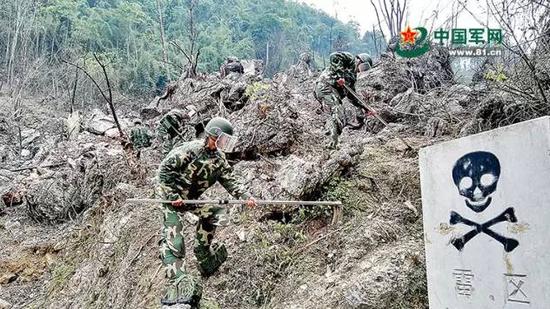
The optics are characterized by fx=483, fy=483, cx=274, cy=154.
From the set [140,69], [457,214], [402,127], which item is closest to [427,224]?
[457,214]

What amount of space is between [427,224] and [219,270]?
263 centimetres

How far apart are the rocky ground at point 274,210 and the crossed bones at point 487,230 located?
1.16 metres

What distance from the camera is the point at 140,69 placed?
2620 cm

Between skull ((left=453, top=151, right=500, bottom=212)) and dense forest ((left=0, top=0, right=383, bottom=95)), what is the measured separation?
51.5 ft

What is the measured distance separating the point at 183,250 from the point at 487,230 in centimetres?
261

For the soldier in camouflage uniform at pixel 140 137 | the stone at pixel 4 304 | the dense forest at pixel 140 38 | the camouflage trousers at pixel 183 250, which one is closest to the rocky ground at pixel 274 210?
the stone at pixel 4 304

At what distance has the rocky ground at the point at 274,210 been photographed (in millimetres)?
4629

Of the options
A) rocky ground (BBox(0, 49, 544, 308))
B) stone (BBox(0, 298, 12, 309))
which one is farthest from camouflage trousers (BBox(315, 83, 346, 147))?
stone (BBox(0, 298, 12, 309))

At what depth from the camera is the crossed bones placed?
263 cm

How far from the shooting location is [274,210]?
557 cm

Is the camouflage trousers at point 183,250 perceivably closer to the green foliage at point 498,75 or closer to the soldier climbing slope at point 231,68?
the green foliage at point 498,75

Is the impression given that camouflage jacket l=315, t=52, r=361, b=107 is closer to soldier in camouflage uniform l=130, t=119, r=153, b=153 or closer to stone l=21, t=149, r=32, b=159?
soldier in camouflage uniform l=130, t=119, r=153, b=153

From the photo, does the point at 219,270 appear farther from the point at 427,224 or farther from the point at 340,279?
the point at 427,224

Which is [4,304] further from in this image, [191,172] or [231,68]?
[231,68]
